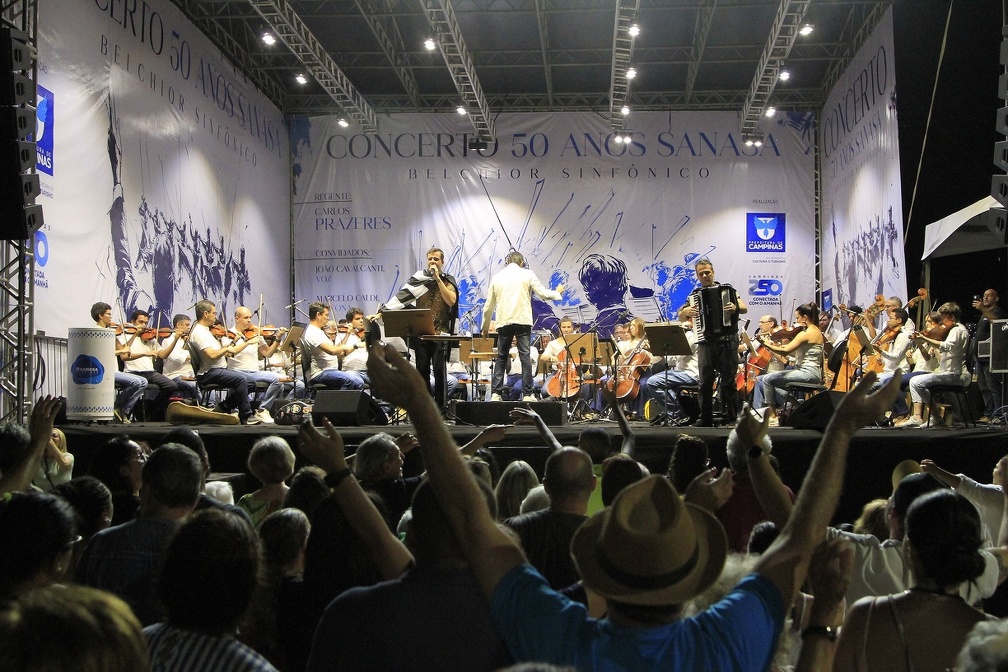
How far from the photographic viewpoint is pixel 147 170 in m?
11.3

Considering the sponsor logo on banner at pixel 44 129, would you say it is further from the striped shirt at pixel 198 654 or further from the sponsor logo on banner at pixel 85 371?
the striped shirt at pixel 198 654

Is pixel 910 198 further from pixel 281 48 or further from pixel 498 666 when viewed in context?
pixel 498 666

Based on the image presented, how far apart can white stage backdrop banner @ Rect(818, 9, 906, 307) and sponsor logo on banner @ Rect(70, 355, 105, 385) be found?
9.42 metres

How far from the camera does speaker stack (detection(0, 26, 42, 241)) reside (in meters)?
5.65

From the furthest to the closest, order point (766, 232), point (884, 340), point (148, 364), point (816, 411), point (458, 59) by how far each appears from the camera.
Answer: point (766, 232), point (458, 59), point (884, 340), point (148, 364), point (816, 411)

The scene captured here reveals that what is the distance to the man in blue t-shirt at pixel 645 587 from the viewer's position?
4.37 feet

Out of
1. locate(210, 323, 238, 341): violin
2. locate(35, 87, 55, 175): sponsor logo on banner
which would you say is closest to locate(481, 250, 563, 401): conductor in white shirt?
locate(210, 323, 238, 341): violin

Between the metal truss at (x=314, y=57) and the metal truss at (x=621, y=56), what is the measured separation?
165 inches

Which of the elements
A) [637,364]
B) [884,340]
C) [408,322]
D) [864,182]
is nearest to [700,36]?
[864,182]

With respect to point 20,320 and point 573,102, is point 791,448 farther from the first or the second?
point 573,102

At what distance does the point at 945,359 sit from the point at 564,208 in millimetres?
8513

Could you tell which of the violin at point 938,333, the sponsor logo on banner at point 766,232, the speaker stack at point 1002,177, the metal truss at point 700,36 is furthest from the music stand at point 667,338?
the sponsor logo on banner at point 766,232

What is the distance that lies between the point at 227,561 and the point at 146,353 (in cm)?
A: 847

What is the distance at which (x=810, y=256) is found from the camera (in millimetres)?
15789
